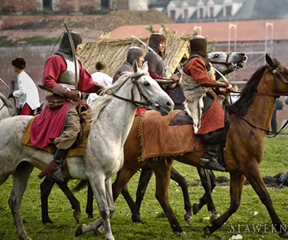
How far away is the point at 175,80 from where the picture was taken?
790 centimetres

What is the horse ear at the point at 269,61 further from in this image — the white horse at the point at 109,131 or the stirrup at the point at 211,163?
the white horse at the point at 109,131

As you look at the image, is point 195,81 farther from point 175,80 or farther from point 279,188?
point 279,188

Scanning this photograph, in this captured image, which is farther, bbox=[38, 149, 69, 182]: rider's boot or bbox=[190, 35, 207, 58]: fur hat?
bbox=[190, 35, 207, 58]: fur hat

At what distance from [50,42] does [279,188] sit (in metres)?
33.2

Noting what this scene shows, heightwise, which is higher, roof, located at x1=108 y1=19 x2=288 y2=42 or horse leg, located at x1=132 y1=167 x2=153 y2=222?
horse leg, located at x1=132 y1=167 x2=153 y2=222

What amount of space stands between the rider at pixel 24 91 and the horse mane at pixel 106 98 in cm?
447

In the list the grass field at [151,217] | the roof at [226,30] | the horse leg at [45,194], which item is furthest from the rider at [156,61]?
the roof at [226,30]

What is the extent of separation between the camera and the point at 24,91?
34.8 feet

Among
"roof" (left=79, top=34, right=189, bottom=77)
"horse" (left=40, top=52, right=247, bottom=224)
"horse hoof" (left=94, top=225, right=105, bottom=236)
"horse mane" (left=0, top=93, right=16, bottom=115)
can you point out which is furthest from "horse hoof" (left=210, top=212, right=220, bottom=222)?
"roof" (left=79, top=34, right=189, bottom=77)

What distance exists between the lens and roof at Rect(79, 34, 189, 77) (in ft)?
48.8

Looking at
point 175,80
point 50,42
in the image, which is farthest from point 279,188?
point 50,42

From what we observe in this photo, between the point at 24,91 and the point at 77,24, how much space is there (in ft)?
118

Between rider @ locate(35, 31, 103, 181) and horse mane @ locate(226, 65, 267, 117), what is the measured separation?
1875 mm

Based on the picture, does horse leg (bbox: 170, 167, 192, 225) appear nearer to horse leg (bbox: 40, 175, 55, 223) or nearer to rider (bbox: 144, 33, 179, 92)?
rider (bbox: 144, 33, 179, 92)
